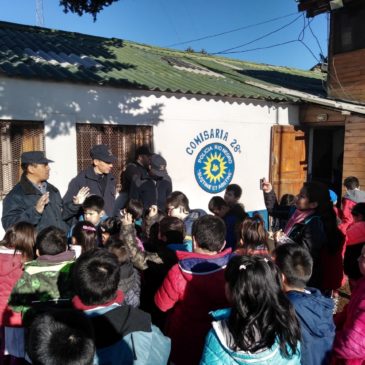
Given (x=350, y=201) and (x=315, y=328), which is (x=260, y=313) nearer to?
(x=315, y=328)

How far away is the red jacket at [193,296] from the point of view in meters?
2.33

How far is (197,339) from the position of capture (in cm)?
237

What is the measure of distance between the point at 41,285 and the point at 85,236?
2.60 ft

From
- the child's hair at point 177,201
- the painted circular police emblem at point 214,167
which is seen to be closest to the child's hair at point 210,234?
the child's hair at point 177,201

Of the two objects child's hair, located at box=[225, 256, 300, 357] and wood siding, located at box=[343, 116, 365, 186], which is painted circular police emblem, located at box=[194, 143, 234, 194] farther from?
child's hair, located at box=[225, 256, 300, 357]

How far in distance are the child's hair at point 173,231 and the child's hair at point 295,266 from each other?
120cm

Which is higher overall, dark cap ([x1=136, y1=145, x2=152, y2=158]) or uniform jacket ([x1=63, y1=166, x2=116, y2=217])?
dark cap ([x1=136, y1=145, x2=152, y2=158])

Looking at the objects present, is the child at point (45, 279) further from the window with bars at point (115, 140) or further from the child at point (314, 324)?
the window with bars at point (115, 140)

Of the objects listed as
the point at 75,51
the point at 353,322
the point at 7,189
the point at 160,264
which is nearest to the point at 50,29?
the point at 75,51

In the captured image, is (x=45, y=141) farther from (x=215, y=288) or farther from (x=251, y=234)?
(x=215, y=288)

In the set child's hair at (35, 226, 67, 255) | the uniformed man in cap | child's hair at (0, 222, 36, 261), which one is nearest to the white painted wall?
the uniformed man in cap

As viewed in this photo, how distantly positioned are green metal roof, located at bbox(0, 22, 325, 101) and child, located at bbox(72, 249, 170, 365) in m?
3.68

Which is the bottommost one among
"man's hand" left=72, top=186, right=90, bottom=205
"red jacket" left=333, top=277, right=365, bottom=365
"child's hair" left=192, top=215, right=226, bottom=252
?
"red jacket" left=333, top=277, right=365, bottom=365

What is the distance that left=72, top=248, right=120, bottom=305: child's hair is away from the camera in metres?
1.88
